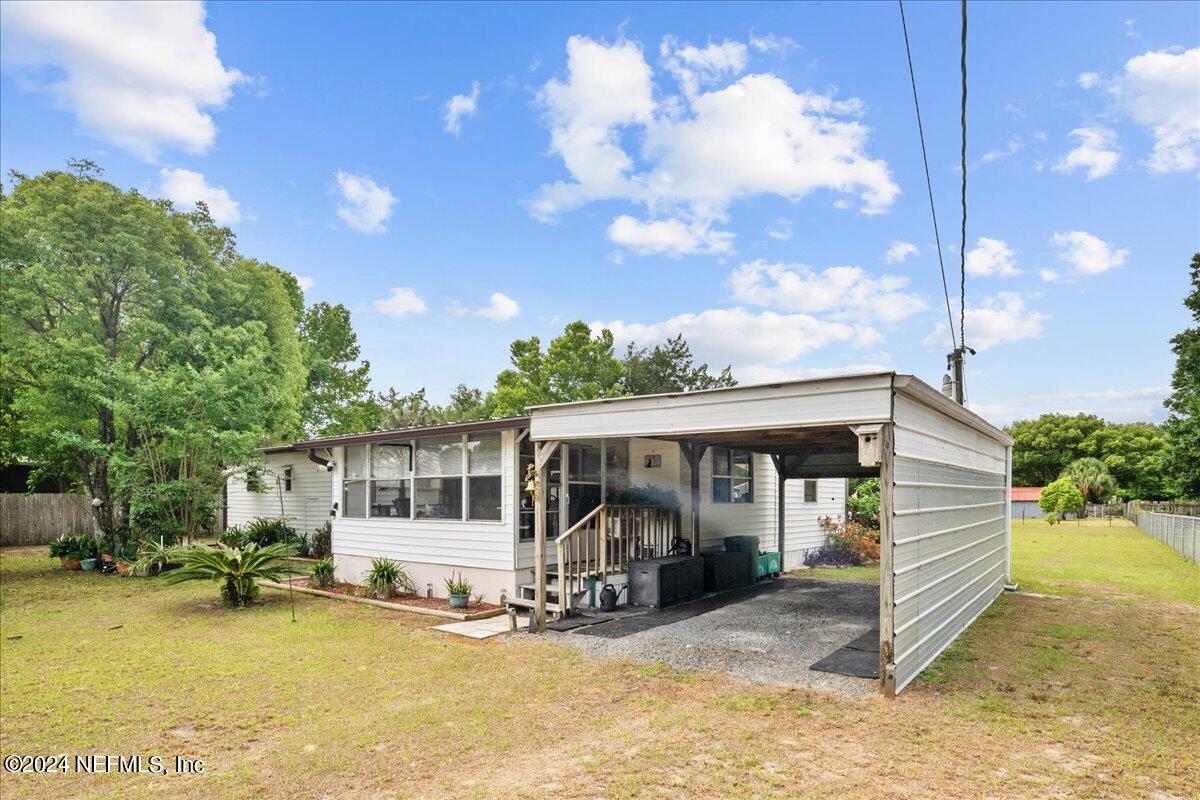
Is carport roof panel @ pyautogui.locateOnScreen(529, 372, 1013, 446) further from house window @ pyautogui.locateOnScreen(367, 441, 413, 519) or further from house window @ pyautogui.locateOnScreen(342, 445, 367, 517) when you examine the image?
house window @ pyautogui.locateOnScreen(342, 445, 367, 517)

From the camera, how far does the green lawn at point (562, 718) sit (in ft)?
13.1

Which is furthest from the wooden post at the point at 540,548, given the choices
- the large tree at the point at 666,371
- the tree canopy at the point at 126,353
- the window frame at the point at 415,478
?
the large tree at the point at 666,371

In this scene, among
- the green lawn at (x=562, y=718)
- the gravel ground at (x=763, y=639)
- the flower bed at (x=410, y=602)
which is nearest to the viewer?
the green lawn at (x=562, y=718)

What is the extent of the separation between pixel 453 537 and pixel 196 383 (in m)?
7.84

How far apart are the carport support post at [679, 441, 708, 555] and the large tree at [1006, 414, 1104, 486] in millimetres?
53505

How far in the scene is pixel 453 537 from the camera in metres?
10.3

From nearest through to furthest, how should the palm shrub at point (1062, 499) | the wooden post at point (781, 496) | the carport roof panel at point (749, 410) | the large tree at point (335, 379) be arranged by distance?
the carport roof panel at point (749, 410) → the wooden post at point (781, 496) → the large tree at point (335, 379) → the palm shrub at point (1062, 499)

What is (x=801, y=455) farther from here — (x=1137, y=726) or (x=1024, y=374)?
(x=1024, y=374)

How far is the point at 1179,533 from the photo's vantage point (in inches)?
713

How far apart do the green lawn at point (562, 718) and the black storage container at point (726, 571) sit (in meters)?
4.04

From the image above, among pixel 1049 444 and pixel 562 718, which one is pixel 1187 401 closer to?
pixel 1049 444

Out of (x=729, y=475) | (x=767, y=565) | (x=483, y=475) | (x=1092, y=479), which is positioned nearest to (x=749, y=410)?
(x=483, y=475)

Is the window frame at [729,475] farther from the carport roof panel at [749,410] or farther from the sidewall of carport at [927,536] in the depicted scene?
the carport roof panel at [749,410]

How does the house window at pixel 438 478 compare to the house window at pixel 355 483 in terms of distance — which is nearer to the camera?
the house window at pixel 438 478
